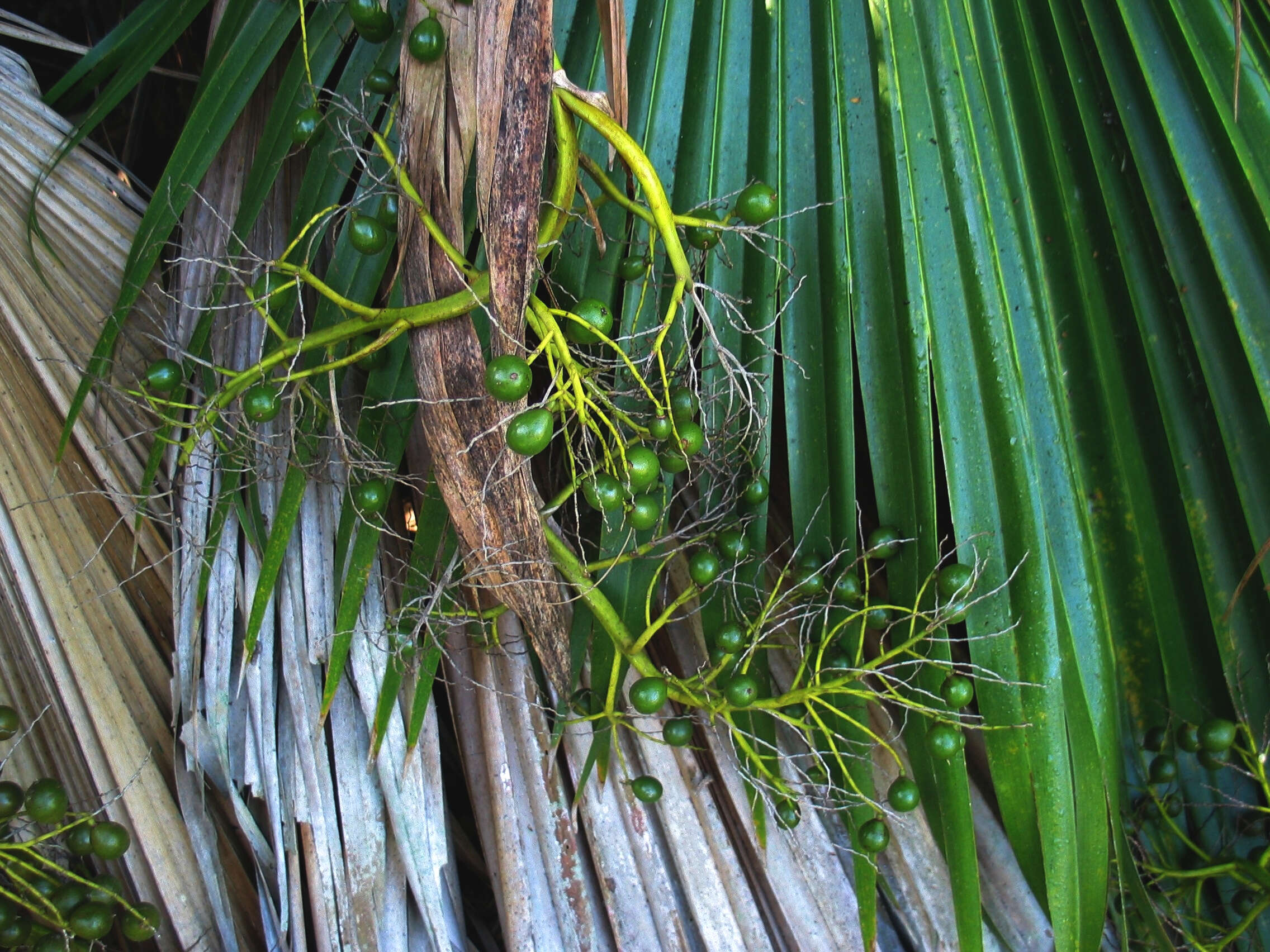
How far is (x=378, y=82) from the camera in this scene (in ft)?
3.35

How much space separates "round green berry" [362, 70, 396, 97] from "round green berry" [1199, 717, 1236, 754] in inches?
46.0

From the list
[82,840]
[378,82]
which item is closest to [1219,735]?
[378,82]

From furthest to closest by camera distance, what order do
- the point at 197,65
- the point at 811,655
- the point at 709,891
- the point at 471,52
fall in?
the point at 197,65
the point at 709,891
the point at 811,655
the point at 471,52

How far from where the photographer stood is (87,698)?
3.79 ft

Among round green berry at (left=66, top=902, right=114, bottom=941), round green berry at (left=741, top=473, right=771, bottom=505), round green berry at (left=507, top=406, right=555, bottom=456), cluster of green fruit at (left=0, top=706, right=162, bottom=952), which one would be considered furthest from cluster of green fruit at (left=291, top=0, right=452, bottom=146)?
round green berry at (left=66, top=902, right=114, bottom=941)

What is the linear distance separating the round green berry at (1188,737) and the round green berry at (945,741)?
0.32 meters

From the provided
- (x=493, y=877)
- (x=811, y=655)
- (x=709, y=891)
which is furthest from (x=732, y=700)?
(x=493, y=877)

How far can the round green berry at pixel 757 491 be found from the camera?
3.22ft

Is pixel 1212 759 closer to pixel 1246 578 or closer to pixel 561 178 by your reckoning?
pixel 1246 578

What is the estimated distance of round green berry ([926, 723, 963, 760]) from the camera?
35.7 inches

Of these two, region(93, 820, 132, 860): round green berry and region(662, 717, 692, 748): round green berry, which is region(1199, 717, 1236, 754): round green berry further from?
region(93, 820, 132, 860): round green berry

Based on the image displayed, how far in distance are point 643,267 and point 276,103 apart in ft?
1.88

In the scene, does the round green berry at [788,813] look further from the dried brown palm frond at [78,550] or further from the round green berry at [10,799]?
the round green berry at [10,799]

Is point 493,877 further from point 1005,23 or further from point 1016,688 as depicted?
point 1005,23
